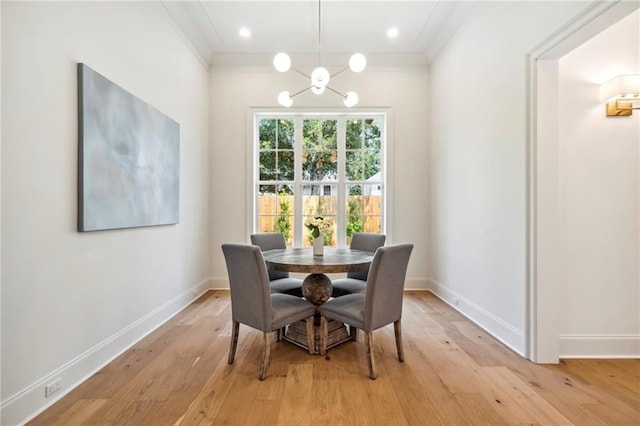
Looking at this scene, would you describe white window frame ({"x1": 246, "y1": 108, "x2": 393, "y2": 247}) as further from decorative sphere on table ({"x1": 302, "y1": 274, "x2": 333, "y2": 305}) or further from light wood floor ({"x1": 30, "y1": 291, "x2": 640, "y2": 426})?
light wood floor ({"x1": 30, "y1": 291, "x2": 640, "y2": 426})

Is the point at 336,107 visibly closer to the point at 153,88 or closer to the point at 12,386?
the point at 153,88

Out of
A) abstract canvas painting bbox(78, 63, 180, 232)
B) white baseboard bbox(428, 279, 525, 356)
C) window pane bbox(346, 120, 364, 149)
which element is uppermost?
window pane bbox(346, 120, 364, 149)

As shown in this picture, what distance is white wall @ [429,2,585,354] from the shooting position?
94.3 inches

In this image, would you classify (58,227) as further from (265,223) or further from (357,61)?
(265,223)

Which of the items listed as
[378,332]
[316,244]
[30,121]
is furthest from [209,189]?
[378,332]

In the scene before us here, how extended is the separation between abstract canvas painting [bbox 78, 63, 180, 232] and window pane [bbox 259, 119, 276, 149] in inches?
60.1

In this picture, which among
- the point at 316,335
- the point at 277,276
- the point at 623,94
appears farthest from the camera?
the point at 277,276

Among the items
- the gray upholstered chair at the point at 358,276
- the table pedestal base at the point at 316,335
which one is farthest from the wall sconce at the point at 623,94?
the table pedestal base at the point at 316,335

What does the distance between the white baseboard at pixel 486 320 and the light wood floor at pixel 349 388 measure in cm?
9

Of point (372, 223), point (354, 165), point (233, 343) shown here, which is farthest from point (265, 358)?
point (354, 165)

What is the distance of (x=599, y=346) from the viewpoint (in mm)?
2299

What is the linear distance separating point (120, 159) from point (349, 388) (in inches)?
93.8

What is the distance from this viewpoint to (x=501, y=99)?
266 cm

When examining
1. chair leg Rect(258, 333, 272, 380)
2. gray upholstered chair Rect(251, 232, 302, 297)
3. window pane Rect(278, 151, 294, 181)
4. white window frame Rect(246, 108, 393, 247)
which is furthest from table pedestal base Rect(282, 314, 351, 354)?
window pane Rect(278, 151, 294, 181)
